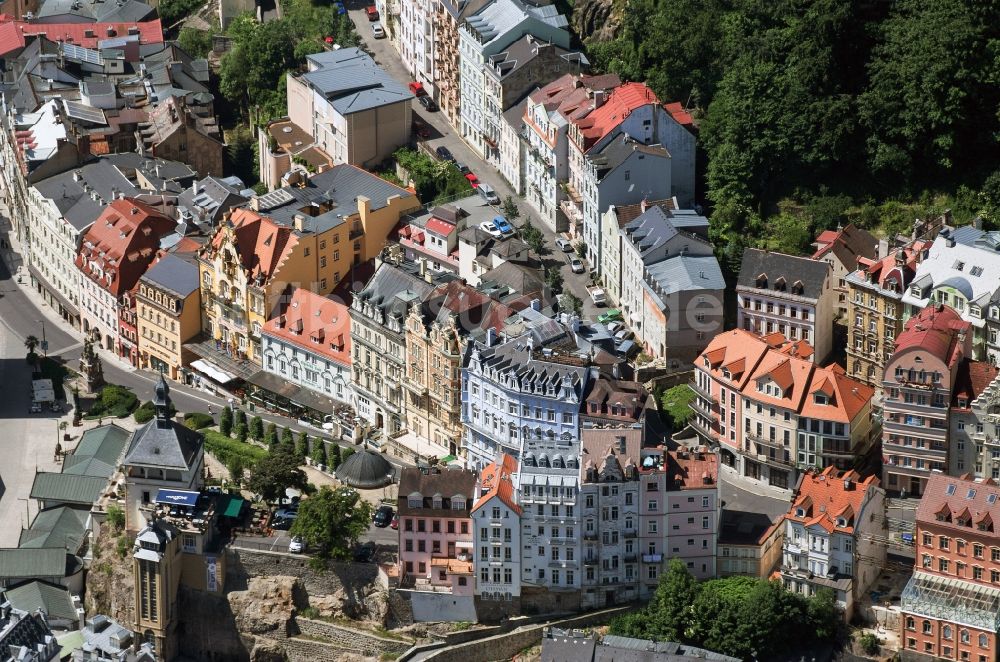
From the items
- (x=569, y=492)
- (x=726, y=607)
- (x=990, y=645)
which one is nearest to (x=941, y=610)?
(x=990, y=645)

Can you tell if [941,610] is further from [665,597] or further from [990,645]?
[665,597]

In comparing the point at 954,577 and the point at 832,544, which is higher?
the point at 832,544

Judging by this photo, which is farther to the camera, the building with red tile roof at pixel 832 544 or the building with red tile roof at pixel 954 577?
the building with red tile roof at pixel 832 544

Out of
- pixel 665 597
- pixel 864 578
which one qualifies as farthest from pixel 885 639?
pixel 665 597

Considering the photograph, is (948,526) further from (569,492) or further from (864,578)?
(569,492)

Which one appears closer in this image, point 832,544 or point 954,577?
point 954,577

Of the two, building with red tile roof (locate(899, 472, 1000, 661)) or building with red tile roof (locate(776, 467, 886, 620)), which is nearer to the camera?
building with red tile roof (locate(899, 472, 1000, 661))

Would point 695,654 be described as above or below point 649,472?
below
